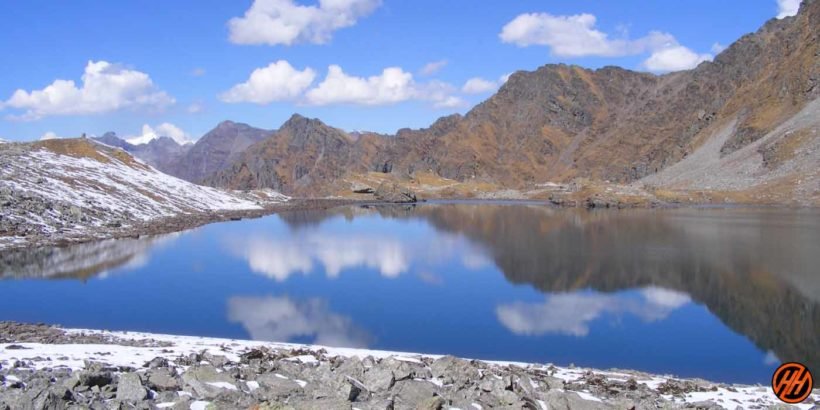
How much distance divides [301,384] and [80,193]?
71.2m

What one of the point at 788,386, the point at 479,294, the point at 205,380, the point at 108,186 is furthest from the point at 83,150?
the point at 788,386

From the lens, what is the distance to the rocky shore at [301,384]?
15023 millimetres

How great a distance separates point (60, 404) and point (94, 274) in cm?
3626

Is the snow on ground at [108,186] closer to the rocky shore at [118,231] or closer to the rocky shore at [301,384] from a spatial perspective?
the rocky shore at [118,231]

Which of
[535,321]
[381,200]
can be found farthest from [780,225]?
[381,200]

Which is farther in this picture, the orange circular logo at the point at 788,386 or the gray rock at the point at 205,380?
the gray rock at the point at 205,380

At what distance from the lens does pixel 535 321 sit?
34.9m

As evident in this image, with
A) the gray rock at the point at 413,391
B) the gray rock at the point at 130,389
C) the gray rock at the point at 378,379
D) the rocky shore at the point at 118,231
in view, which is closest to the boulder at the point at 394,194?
the rocky shore at the point at 118,231

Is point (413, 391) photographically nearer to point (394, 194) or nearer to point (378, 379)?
point (378, 379)

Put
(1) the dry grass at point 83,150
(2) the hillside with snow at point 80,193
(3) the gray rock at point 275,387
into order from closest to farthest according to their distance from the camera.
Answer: (3) the gray rock at point 275,387 < (2) the hillside with snow at point 80,193 < (1) the dry grass at point 83,150

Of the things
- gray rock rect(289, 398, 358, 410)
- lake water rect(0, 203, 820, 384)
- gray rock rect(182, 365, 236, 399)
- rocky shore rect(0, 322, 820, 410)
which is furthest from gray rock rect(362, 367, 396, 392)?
lake water rect(0, 203, 820, 384)

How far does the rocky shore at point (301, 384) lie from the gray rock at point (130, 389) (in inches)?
0.9

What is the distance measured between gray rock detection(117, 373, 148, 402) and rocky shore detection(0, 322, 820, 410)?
0.08 feet

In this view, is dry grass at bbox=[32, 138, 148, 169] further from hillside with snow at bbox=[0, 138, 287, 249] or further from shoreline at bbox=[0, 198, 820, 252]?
shoreline at bbox=[0, 198, 820, 252]
